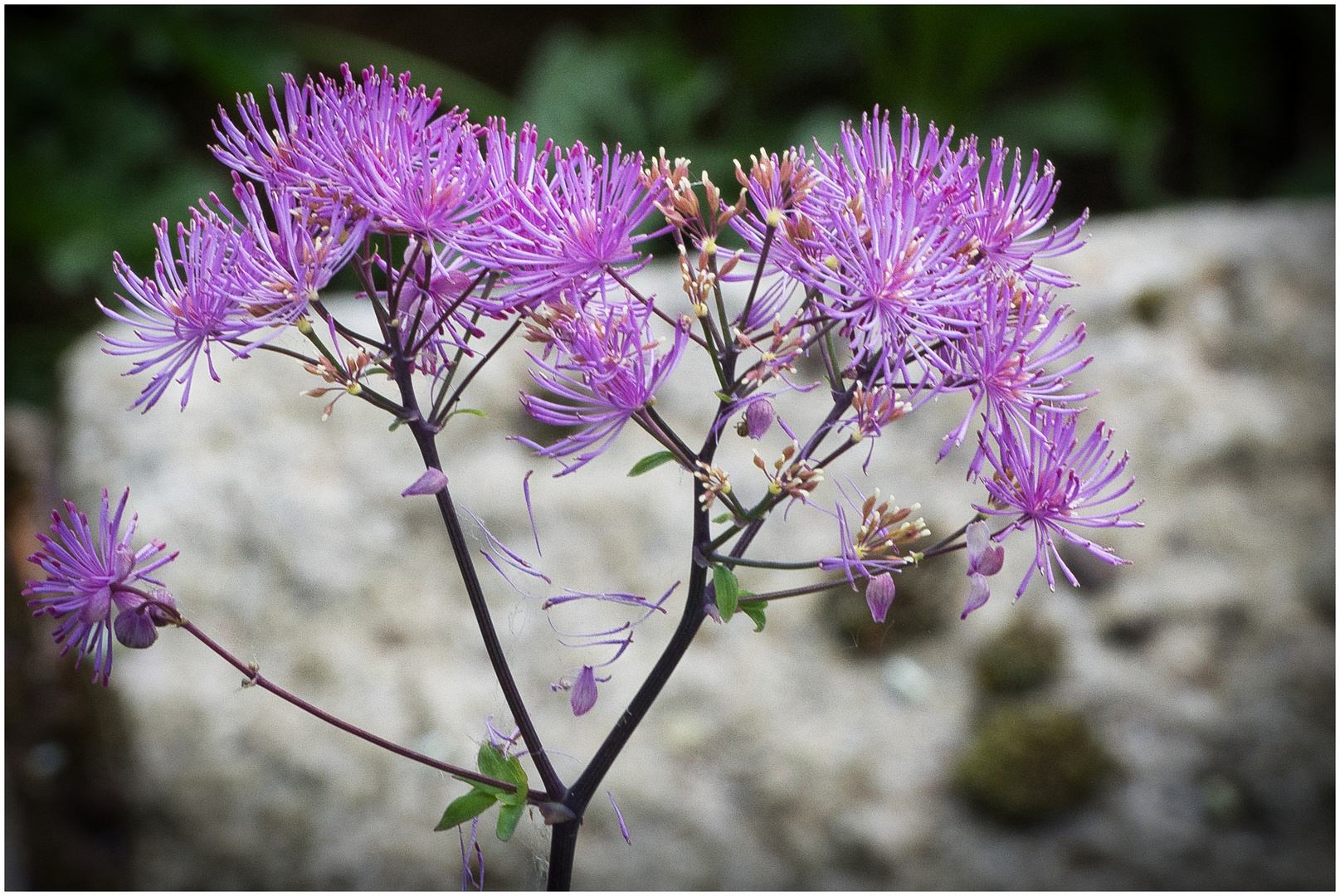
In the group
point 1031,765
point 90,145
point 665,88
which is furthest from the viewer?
point 90,145

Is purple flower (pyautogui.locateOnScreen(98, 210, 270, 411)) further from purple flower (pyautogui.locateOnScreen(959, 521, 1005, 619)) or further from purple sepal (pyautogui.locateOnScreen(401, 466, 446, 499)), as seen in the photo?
purple flower (pyautogui.locateOnScreen(959, 521, 1005, 619))

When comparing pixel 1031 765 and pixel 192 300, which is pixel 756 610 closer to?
pixel 192 300

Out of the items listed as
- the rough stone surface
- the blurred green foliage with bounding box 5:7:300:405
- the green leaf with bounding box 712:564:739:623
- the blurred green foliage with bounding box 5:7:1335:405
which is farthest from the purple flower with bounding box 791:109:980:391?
the blurred green foliage with bounding box 5:7:300:405

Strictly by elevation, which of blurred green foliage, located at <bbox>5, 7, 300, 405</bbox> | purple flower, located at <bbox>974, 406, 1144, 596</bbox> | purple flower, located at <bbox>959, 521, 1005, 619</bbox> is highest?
blurred green foliage, located at <bbox>5, 7, 300, 405</bbox>

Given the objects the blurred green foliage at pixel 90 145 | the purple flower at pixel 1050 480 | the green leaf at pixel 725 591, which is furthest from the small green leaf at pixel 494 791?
the blurred green foliage at pixel 90 145

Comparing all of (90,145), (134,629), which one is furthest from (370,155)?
(90,145)
